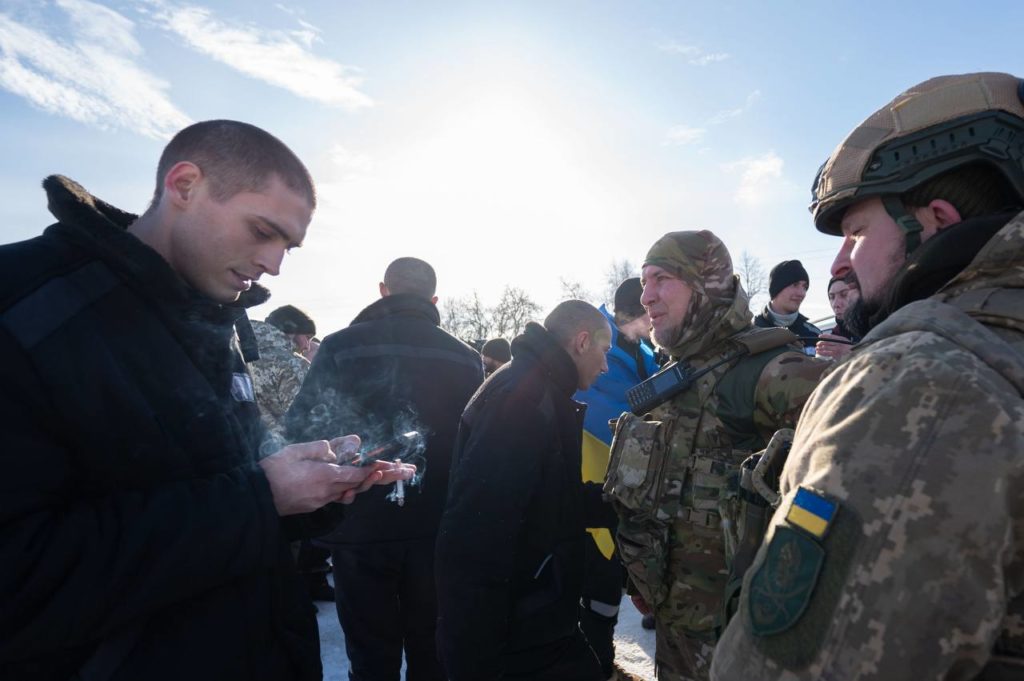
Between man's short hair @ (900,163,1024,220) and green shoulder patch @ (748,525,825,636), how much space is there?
989 mm

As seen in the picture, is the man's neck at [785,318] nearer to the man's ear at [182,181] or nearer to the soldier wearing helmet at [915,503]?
the soldier wearing helmet at [915,503]

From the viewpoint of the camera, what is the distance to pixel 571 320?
3127 millimetres

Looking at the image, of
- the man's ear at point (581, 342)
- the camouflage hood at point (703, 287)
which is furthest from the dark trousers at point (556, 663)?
the camouflage hood at point (703, 287)

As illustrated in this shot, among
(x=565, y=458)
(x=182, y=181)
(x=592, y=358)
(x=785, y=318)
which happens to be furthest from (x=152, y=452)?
(x=785, y=318)

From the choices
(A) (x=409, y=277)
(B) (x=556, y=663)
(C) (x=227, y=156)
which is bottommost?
(B) (x=556, y=663)

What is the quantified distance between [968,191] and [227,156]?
2.07 metres

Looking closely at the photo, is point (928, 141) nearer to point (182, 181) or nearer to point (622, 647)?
→ point (182, 181)

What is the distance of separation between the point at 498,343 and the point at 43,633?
21.0 feet

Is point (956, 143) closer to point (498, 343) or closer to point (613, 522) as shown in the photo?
point (613, 522)

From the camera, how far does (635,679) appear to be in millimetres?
3855

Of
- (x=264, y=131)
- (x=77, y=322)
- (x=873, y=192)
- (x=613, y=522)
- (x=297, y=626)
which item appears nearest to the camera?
(x=77, y=322)

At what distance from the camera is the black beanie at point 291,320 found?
23.3ft

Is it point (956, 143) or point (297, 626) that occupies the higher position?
point (956, 143)

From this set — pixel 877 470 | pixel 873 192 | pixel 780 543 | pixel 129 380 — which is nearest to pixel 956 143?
pixel 873 192
